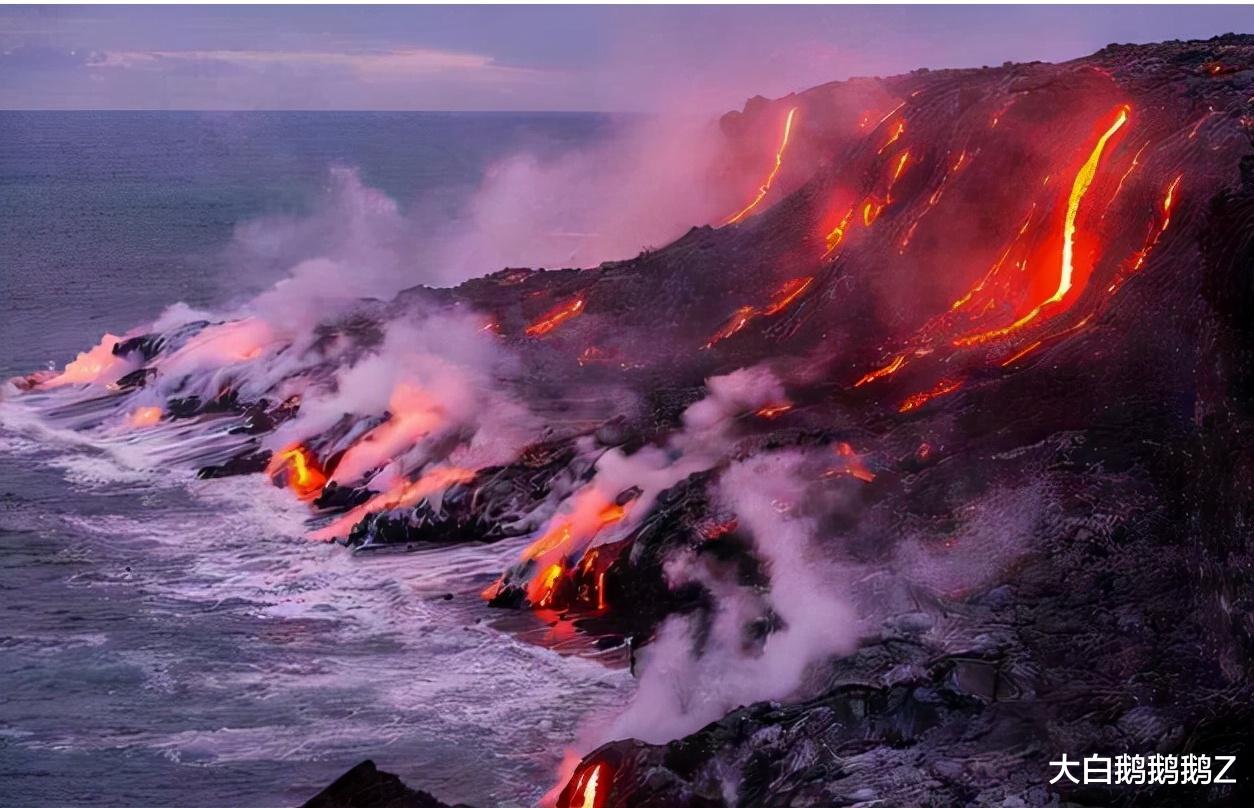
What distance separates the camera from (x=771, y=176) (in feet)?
108

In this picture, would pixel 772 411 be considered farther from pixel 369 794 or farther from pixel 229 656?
pixel 369 794

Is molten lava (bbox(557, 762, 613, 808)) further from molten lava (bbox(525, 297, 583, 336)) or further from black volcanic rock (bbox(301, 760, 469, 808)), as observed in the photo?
molten lava (bbox(525, 297, 583, 336))

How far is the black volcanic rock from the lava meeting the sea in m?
1.79

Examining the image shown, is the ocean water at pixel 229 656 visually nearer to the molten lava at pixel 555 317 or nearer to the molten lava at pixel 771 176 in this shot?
the molten lava at pixel 555 317

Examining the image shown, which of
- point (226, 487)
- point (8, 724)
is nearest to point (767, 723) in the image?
point (8, 724)

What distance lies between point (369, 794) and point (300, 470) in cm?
1448

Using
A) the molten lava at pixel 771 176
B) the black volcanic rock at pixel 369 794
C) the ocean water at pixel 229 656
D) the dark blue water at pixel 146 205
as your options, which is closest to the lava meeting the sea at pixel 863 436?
the molten lava at pixel 771 176

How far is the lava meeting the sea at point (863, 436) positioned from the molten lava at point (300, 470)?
0.28 feet

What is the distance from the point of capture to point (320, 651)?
65.9 feet

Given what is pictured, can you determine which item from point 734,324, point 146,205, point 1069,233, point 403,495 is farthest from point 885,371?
point 146,205

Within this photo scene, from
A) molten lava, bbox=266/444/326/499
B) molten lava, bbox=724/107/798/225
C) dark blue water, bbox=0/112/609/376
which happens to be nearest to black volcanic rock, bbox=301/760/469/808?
molten lava, bbox=266/444/326/499

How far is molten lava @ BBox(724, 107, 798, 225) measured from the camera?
31.9 metres

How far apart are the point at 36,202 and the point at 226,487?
287 feet

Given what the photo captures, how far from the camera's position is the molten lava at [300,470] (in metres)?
27.1
